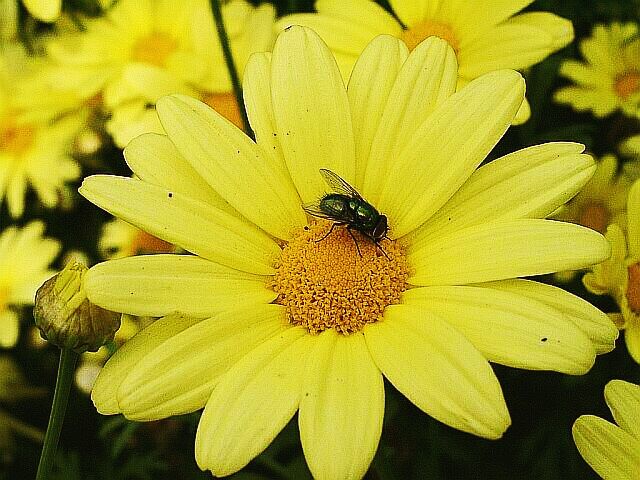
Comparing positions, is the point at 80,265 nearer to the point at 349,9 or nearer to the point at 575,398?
the point at 349,9

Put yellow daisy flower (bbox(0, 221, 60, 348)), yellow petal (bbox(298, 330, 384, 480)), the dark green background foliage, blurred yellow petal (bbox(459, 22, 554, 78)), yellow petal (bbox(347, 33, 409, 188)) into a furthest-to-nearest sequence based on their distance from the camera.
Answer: yellow daisy flower (bbox(0, 221, 60, 348))
the dark green background foliage
blurred yellow petal (bbox(459, 22, 554, 78))
yellow petal (bbox(347, 33, 409, 188))
yellow petal (bbox(298, 330, 384, 480))

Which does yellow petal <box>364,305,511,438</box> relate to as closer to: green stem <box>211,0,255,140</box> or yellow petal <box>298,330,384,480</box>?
yellow petal <box>298,330,384,480</box>

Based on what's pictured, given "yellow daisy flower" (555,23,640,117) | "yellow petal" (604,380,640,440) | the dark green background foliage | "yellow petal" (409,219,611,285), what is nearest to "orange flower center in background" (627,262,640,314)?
the dark green background foliage

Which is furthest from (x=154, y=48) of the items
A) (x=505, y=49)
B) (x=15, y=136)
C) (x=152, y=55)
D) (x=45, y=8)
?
(x=505, y=49)

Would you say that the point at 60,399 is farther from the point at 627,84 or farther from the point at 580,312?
the point at 627,84

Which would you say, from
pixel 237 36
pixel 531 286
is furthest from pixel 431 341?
pixel 237 36
